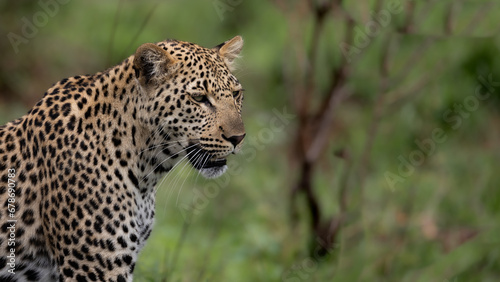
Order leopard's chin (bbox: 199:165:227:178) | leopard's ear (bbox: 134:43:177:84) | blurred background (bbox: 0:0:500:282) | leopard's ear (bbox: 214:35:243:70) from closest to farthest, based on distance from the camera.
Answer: leopard's ear (bbox: 134:43:177:84), leopard's chin (bbox: 199:165:227:178), leopard's ear (bbox: 214:35:243:70), blurred background (bbox: 0:0:500:282)

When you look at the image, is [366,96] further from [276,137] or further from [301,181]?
[301,181]

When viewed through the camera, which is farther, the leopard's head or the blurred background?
the blurred background

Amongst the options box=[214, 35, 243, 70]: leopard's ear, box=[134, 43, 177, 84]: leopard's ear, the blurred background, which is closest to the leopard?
box=[134, 43, 177, 84]: leopard's ear

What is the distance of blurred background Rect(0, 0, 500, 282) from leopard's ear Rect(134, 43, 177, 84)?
2.38ft

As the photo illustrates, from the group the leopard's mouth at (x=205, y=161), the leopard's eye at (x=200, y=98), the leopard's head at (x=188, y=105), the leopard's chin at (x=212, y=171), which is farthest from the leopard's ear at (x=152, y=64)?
the leopard's chin at (x=212, y=171)

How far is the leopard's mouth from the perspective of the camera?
501cm

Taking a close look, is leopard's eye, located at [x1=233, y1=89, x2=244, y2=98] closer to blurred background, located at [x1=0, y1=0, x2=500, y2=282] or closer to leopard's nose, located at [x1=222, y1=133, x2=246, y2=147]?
leopard's nose, located at [x1=222, y1=133, x2=246, y2=147]

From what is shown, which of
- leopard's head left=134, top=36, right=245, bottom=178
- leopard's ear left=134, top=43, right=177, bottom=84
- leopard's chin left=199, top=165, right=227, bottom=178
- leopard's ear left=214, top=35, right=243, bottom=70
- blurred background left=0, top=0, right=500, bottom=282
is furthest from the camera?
blurred background left=0, top=0, right=500, bottom=282

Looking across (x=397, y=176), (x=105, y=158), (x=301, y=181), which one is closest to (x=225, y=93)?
(x=105, y=158)

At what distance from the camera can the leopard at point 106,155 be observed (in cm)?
486

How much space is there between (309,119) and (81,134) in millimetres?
4265

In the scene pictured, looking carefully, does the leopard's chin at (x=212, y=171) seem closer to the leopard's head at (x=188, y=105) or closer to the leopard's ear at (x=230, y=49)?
the leopard's head at (x=188, y=105)

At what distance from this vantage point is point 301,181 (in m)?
8.75

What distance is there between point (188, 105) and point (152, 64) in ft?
1.05
